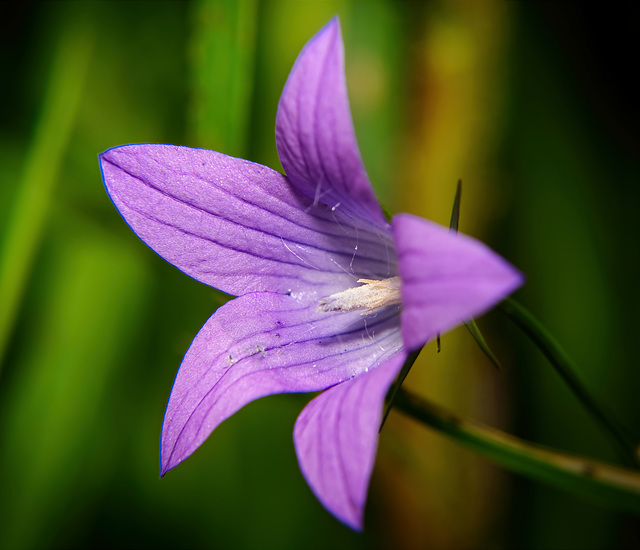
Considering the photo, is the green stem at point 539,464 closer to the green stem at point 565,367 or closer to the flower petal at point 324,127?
the green stem at point 565,367

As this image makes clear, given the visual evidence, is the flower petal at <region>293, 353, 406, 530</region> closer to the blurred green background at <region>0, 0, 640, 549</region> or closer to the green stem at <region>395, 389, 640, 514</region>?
the green stem at <region>395, 389, 640, 514</region>

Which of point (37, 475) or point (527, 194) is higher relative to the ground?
point (527, 194)

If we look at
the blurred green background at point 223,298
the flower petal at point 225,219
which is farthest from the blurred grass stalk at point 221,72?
the flower petal at point 225,219

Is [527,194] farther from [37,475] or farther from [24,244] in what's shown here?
[37,475]

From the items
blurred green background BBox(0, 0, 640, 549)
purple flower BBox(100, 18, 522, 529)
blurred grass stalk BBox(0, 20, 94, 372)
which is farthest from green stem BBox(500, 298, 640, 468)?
blurred grass stalk BBox(0, 20, 94, 372)

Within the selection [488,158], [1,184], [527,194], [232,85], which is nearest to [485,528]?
[527,194]

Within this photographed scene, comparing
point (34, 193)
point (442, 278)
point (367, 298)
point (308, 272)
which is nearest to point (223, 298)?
point (308, 272)
